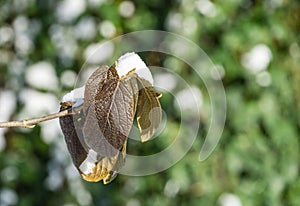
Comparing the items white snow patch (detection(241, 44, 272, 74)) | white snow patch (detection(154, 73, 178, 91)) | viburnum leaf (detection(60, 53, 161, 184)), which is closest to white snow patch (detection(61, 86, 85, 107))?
viburnum leaf (detection(60, 53, 161, 184))

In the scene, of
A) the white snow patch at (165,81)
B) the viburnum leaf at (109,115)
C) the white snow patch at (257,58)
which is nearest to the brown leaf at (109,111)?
the viburnum leaf at (109,115)

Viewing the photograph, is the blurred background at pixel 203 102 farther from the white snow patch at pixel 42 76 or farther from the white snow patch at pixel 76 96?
the white snow patch at pixel 76 96

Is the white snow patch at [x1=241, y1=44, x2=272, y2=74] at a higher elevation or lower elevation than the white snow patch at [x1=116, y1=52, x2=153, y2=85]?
higher

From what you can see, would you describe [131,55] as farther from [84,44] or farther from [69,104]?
[84,44]

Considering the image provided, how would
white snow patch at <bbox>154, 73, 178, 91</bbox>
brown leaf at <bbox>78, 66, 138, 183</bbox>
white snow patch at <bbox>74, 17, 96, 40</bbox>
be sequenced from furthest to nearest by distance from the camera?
1. white snow patch at <bbox>74, 17, 96, 40</bbox>
2. white snow patch at <bbox>154, 73, 178, 91</bbox>
3. brown leaf at <bbox>78, 66, 138, 183</bbox>

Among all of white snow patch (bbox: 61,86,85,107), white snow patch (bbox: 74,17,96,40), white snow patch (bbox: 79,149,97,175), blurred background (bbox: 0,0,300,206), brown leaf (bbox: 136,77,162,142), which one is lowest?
white snow patch (bbox: 79,149,97,175)

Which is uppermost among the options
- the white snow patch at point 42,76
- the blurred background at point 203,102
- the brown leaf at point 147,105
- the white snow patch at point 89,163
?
the white snow patch at point 42,76

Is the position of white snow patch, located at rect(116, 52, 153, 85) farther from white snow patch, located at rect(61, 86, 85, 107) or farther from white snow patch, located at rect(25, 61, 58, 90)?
white snow patch, located at rect(25, 61, 58, 90)
